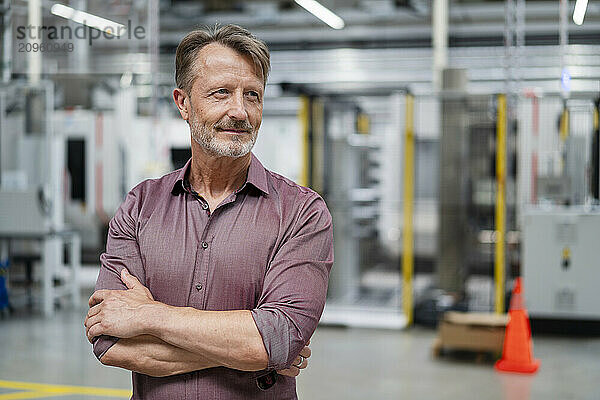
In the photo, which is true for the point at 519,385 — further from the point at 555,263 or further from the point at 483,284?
the point at 483,284

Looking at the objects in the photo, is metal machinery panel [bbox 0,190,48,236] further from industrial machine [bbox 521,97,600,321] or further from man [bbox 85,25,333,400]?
industrial machine [bbox 521,97,600,321]

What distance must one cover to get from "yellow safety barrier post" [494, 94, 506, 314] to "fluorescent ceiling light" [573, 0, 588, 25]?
1.20m

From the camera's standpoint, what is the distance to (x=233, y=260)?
1.69m

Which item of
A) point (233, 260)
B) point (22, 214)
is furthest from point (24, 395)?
point (233, 260)

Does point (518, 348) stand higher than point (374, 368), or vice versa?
point (518, 348)

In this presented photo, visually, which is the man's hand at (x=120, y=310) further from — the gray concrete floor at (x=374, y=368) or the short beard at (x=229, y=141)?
the gray concrete floor at (x=374, y=368)

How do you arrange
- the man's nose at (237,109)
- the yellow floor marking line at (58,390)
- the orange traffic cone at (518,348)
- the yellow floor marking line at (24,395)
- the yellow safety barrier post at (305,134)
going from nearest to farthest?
the man's nose at (237,109) < the yellow floor marking line at (24,395) < the yellow floor marking line at (58,390) < the orange traffic cone at (518,348) < the yellow safety barrier post at (305,134)

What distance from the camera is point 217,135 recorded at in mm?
1716

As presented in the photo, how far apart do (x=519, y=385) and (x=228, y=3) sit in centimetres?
759

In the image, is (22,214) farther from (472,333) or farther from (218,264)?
(218,264)

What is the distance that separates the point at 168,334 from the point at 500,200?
581cm

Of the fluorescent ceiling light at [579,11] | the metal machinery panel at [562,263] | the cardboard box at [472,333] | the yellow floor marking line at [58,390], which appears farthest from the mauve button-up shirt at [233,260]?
the metal machinery panel at [562,263]

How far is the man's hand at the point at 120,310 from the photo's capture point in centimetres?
162

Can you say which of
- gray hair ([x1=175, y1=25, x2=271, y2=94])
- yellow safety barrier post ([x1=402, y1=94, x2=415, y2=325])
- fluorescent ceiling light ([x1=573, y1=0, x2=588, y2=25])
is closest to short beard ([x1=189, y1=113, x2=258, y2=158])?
gray hair ([x1=175, y1=25, x2=271, y2=94])
